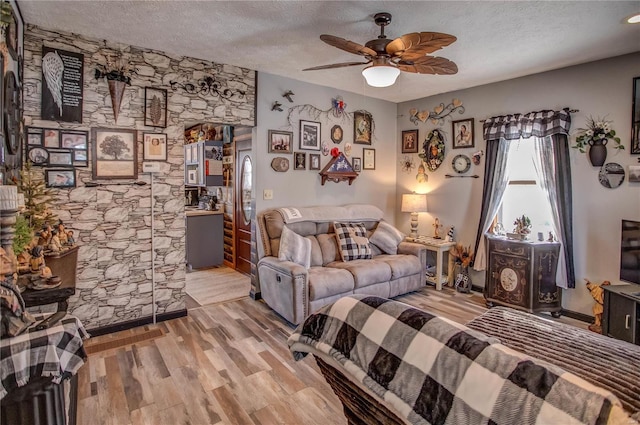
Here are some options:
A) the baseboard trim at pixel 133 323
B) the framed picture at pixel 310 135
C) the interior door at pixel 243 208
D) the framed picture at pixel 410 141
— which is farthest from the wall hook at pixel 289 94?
the baseboard trim at pixel 133 323

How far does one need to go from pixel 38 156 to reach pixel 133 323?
1739 mm

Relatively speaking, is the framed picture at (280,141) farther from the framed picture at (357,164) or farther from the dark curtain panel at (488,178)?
the dark curtain panel at (488,178)

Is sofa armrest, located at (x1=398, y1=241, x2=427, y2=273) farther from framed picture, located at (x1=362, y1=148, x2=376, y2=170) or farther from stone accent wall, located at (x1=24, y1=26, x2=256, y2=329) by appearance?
stone accent wall, located at (x1=24, y1=26, x2=256, y2=329)

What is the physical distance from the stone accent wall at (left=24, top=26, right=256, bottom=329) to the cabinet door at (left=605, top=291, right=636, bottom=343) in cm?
403

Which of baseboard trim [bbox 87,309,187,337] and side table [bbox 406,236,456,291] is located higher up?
side table [bbox 406,236,456,291]

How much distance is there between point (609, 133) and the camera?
347cm

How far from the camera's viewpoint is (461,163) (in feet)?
15.7

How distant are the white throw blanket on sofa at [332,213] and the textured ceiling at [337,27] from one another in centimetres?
170

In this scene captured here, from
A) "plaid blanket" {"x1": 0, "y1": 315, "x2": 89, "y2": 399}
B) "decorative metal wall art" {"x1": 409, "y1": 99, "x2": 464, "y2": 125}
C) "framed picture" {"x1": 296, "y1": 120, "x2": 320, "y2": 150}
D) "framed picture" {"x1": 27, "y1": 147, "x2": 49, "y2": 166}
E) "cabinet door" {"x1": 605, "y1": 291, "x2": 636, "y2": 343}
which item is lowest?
"cabinet door" {"x1": 605, "y1": 291, "x2": 636, "y2": 343}

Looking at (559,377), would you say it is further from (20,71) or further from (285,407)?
(20,71)

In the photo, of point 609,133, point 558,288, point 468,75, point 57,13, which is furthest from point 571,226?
point 57,13

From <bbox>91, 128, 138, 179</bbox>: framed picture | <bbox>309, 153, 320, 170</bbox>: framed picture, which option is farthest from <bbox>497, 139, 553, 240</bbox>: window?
<bbox>91, 128, 138, 179</bbox>: framed picture

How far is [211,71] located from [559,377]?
3.92m

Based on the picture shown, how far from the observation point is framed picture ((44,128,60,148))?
9.75 ft
